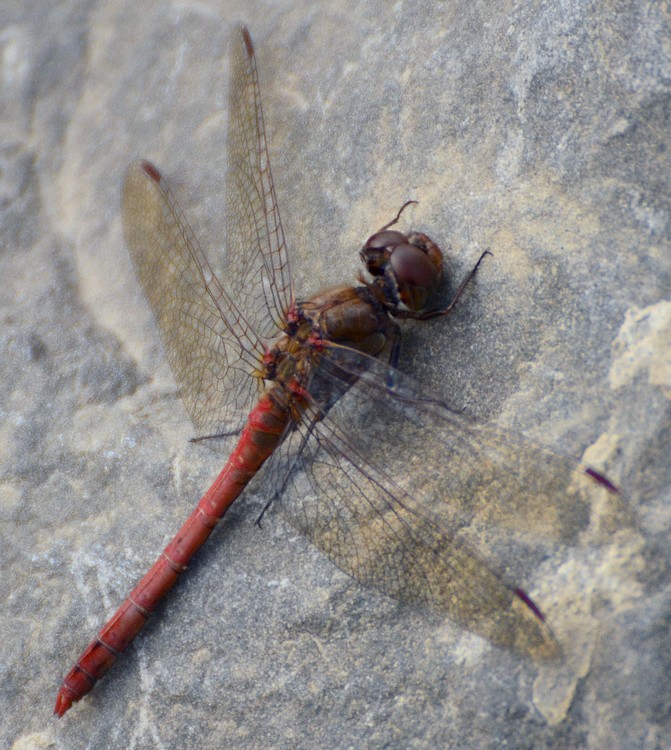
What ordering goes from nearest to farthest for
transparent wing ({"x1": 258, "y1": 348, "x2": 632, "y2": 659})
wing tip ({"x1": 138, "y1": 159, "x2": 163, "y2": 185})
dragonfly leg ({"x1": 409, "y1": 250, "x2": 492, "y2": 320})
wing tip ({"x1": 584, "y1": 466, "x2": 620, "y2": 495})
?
wing tip ({"x1": 584, "y1": 466, "x2": 620, "y2": 495}) → transparent wing ({"x1": 258, "y1": 348, "x2": 632, "y2": 659}) → dragonfly leg ({"x1": 409, "y1": 250, "x2": 492, "y2": 320}) → wing tip ({"x1": 138, "y1": 159, "x2": 163, "y2": 185})

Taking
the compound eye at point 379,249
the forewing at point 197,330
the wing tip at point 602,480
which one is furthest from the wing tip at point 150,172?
the wing tip at point 602,480

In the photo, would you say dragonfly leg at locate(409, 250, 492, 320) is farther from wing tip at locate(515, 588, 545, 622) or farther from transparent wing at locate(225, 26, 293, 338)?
wing tip at locate(515, 588, 545, 622)

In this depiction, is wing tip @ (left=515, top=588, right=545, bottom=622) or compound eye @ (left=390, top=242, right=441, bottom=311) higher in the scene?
compound eye @ (left=390, top=242, right=441, bottom=311)

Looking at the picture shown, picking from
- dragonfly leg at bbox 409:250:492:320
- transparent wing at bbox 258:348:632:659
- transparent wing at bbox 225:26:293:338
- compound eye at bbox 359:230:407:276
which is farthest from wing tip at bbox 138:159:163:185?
dragonfly leg at bbox 409:250:492:320

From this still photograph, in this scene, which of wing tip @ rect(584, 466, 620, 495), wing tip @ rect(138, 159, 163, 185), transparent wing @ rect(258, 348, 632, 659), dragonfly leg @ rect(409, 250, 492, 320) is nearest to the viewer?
wing tip @ rect(584, 466, 620, 495)

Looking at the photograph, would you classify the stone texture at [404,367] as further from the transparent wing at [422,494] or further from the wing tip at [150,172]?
the wing tip at [150,172]

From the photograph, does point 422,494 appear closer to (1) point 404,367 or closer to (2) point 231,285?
(1) point 404,367

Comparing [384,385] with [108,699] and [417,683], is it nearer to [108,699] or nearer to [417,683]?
[417,683]

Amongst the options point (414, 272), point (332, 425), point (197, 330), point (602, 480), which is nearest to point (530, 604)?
point (602, 480)
